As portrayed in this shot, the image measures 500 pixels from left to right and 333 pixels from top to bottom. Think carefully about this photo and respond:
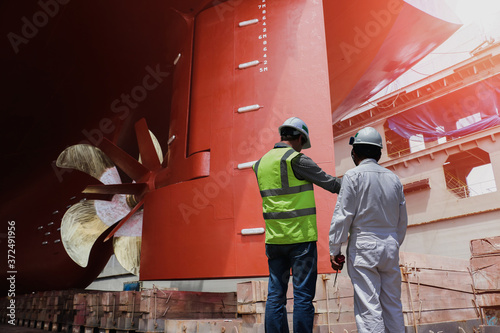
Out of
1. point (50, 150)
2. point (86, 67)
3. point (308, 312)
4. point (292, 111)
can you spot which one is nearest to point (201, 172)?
point (292, 111)

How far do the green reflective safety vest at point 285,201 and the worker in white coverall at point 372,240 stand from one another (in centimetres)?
19

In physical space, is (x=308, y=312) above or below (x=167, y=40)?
below

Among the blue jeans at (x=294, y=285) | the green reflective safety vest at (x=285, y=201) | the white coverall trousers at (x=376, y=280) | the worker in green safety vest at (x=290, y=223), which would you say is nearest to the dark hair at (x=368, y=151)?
the worker in green safety vest at (x=290, y=223)

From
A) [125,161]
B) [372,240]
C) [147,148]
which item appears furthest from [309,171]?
[125,161]

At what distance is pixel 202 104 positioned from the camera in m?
4.90

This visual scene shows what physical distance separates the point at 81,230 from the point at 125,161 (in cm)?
130

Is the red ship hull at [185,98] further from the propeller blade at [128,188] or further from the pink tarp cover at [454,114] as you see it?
the pink tarp cover at [454,114]

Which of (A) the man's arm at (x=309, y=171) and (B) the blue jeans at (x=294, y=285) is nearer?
(B) the blue jeans at (x=294, y=285)

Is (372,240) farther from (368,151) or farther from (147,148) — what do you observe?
(147,148)

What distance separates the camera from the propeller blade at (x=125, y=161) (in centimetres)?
569

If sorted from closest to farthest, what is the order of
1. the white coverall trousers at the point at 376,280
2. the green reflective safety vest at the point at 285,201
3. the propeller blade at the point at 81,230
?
1. the white coverall trousers at the point at 376,280
2. the green reflective safety vest at the point at 285,201
3. the propeller blade at the point at 81,230

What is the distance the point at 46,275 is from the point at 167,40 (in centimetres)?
471

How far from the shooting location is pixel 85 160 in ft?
20.8

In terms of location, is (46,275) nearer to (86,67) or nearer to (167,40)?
(86,67)
